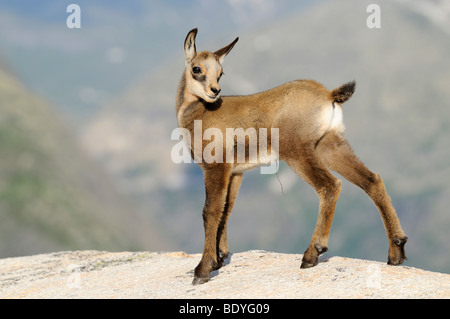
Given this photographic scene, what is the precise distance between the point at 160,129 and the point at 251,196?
91.3 feet

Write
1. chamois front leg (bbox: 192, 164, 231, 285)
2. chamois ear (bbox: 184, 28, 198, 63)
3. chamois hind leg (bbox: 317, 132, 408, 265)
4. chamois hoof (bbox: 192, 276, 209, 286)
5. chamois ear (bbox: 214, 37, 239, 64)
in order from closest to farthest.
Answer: chamois hoof (bbox: 192, 276, 209, 286) < chamois front leg (bbox: 192, 164, 231, 285) < chamois hind leg (bbox: 317, 132, 408, 265) < chamois ear (bbox: 184, 28, 198, 63) < chamois ear (bbox: 214, 37, 239, 64)

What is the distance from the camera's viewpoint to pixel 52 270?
1386 centimetres

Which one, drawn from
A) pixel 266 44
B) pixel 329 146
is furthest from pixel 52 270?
pixel 266 44

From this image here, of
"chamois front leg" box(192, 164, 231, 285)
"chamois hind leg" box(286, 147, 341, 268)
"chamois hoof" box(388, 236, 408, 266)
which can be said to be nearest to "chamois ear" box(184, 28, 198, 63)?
"chamois front leg" box(192, 164, 231, 285)

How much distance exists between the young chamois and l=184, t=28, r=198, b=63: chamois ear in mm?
19

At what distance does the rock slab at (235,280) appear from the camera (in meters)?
9.22

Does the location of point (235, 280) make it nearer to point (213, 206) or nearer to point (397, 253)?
point (213, 206)

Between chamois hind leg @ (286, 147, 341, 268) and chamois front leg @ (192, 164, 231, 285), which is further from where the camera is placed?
chamois front leg @ (192, 164, 231, 285)

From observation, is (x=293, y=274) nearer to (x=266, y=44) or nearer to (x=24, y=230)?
(x=24, y=230)

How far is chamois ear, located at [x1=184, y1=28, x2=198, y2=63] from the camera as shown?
11024 millimetres

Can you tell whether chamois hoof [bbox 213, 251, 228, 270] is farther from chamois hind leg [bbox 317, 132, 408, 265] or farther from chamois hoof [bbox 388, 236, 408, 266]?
chamois hoof [bbox 388, 236, 408, 266]

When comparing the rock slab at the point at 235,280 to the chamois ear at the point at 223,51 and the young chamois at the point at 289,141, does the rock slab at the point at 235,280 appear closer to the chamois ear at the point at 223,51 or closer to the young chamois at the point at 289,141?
the young chamois at the point at 289,141
